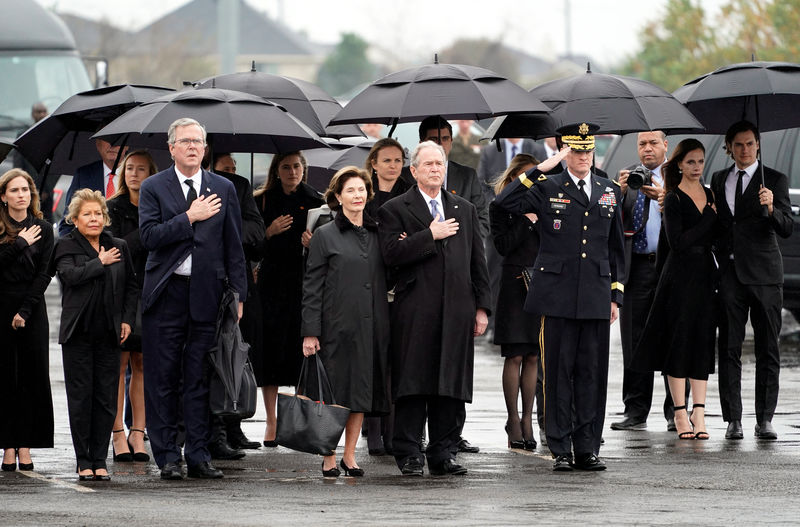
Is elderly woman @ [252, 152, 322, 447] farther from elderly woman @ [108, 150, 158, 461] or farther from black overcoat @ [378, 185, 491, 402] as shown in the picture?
black overcoat @ [378, 185, 491, 402]

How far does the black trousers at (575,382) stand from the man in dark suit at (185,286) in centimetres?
190

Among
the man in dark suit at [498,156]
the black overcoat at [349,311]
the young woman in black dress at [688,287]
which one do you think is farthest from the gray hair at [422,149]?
the man in dark suit at [498,156]

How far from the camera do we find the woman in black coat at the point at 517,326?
1190 centimetres

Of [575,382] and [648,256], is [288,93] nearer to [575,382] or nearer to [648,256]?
[648,256]

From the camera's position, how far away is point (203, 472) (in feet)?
34.5

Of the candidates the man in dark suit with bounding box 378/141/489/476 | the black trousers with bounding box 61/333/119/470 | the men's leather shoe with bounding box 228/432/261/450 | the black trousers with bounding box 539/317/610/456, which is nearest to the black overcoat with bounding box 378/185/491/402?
the man in dark suit with bounding box 378/141/489/476

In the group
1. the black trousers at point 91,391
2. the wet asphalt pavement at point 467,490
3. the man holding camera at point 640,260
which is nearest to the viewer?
the wet asphalt pavement at point 467,490

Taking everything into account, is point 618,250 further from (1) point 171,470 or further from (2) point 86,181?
(2) point 86,181

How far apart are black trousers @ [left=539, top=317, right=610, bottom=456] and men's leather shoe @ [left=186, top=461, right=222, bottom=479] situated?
198cm

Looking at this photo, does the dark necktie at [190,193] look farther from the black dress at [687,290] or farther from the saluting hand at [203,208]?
the black dress at [687,290]

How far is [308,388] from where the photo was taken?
34.5 feet

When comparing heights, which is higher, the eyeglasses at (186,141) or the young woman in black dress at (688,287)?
the eyeglasses at (186,141)

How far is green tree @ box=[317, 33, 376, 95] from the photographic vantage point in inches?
4323

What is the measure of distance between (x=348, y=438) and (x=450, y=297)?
1024 millimetres
